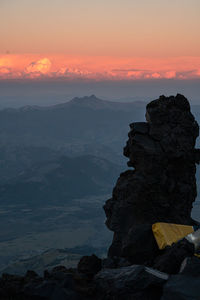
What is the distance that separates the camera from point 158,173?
35094mm

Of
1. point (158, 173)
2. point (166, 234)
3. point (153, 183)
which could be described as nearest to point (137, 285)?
point (166, 234)

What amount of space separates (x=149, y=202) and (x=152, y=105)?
8.70 m

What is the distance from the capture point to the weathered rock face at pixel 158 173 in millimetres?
34844

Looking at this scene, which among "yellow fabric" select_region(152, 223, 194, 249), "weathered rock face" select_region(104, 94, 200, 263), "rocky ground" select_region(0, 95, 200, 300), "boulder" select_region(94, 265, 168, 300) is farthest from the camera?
"weathered rock face" select_region(104, 94, 200, 263)

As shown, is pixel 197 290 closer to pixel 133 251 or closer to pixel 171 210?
pixel 133 251

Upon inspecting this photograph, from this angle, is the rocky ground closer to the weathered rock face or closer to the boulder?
the weathered rock face

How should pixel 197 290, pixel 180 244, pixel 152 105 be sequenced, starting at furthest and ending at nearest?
pixel 152 105
pixel 180 244
pixel 197 290

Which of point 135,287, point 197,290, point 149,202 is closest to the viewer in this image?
point 197,290

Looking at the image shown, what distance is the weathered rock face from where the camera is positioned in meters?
34.8

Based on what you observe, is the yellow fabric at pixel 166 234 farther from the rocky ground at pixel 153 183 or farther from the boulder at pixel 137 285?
the boulder at pixel 137 285

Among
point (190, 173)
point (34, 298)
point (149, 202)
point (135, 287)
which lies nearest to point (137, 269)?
point (135, 287)

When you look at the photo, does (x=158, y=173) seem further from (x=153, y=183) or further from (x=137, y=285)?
(x=137, y=285)

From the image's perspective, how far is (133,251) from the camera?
2727 cm

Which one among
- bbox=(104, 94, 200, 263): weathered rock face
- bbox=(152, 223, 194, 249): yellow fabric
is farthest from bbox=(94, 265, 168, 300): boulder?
bbox=(104, 94, 200, 263): weathered rock face
